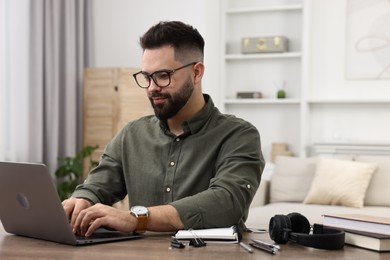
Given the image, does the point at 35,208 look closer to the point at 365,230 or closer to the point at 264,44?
the point at 365,230

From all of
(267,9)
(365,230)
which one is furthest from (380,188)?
(365,230)

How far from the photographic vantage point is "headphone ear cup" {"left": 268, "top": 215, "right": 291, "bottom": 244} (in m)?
1.47

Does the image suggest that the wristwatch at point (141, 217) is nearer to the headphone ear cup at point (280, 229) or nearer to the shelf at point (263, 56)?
the headphone ear cup at point (280, 229)

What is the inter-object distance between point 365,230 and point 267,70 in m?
4.19

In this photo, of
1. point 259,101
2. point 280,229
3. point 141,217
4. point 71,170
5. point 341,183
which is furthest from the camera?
point 259,101

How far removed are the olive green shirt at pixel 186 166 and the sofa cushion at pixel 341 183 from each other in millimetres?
2433

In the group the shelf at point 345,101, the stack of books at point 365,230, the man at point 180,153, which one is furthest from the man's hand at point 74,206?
the shelf at point 345,101

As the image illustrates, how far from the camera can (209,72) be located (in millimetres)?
5410

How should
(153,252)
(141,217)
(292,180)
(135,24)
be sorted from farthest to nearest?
1. (135,24)
2. (292,180)
3. (141,217)
4. (153,252)

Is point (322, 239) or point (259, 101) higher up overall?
point (259, 101)

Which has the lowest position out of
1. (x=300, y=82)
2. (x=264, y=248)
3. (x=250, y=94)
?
(x=264, y=248)

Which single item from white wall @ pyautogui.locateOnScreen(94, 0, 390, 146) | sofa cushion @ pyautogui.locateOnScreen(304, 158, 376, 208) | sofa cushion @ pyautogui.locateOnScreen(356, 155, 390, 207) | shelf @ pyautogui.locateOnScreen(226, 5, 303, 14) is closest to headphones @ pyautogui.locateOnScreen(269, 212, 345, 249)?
sofa cushion @ pyautogui.locateOnScreen(304, 158, 376, 208)

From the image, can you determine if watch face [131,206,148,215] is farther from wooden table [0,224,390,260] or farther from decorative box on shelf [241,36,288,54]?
decorative box on shelf [241,36,288,54]

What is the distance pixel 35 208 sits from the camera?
151cm
